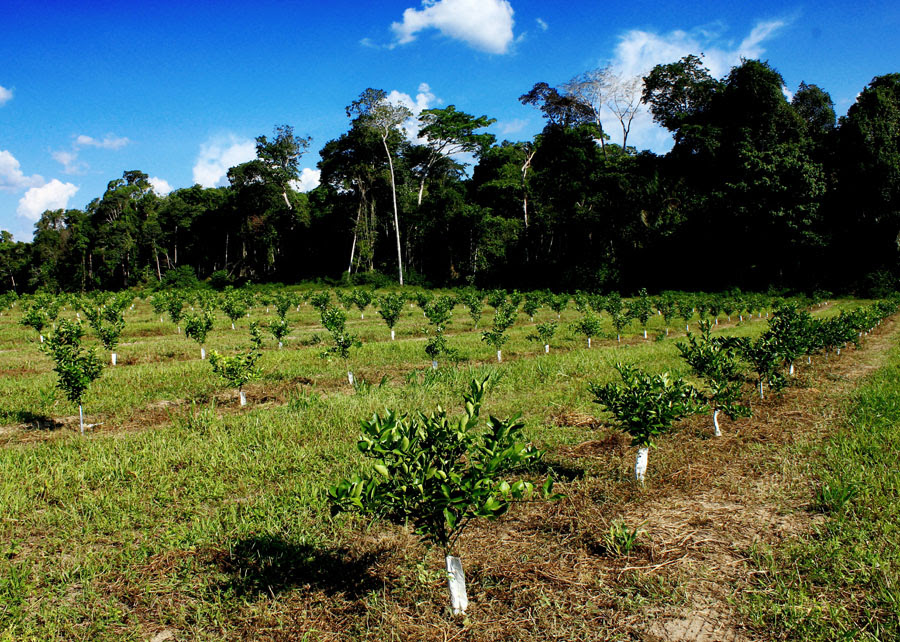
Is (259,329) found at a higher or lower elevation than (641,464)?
higher

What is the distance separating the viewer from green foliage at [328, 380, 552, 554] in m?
3.20

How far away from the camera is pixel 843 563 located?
4.22 m

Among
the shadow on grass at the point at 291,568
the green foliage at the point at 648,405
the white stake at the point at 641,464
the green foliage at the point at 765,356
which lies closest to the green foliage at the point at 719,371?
the green foliage at the point at 765,356


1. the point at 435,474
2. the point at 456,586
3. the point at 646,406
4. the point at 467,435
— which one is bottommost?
the point at 456,586

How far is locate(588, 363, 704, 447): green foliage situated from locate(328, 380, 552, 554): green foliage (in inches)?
106

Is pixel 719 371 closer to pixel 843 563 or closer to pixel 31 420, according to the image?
pixel 843 563

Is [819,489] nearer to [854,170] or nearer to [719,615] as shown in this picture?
[719,615]

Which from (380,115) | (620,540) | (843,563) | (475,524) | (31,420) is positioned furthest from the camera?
(380,115)

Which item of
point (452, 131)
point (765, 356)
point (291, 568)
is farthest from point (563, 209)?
point (291, 568)

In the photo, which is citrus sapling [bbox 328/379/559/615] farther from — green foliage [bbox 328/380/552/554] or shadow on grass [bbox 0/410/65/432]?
shadow on grass [bbox 0/410/65/432]

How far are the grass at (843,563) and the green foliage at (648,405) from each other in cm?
158

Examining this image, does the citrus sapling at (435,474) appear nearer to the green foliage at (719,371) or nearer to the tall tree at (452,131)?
the green foliage at (719,371)

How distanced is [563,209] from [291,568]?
47.5m

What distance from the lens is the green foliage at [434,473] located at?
320cm
